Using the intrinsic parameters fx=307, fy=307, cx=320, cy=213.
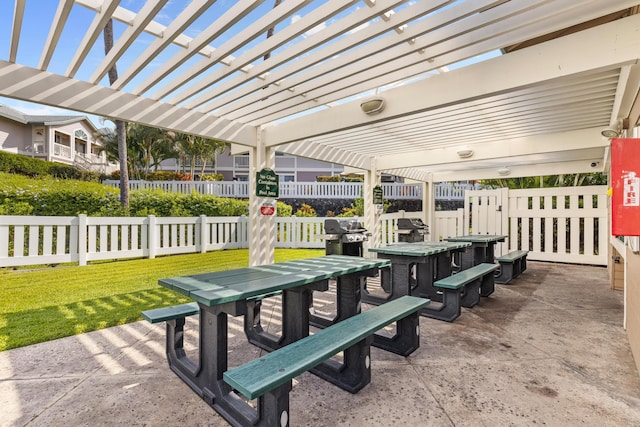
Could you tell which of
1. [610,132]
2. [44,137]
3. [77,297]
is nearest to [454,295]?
[610,132]

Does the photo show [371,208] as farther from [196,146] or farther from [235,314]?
[196,146]

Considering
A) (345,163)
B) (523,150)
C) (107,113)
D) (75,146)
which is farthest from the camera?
(75,146)

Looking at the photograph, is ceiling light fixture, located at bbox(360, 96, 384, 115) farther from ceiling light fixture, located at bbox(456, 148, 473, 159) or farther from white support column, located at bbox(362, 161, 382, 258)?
white support column, located at bbox(362, 161, 382, 258)

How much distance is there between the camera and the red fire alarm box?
1.91 m

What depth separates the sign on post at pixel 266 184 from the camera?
4.78m

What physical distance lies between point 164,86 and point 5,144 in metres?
21.5

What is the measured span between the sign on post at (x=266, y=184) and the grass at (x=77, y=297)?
1.87m

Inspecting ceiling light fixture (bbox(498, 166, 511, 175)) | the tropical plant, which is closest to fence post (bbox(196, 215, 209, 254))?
ceiling light fixture (bbox(498, 166, 511, 175))

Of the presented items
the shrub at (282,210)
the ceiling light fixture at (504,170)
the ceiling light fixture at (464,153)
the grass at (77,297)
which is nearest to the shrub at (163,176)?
the shrub at (282,210)

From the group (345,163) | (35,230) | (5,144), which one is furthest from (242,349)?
(5,144)

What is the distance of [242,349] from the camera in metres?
2.69

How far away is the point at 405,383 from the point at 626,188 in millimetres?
1918

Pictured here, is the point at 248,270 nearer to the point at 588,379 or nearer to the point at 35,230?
the point at 588,379

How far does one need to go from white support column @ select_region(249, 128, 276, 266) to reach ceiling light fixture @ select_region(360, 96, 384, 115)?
6.20 ft
